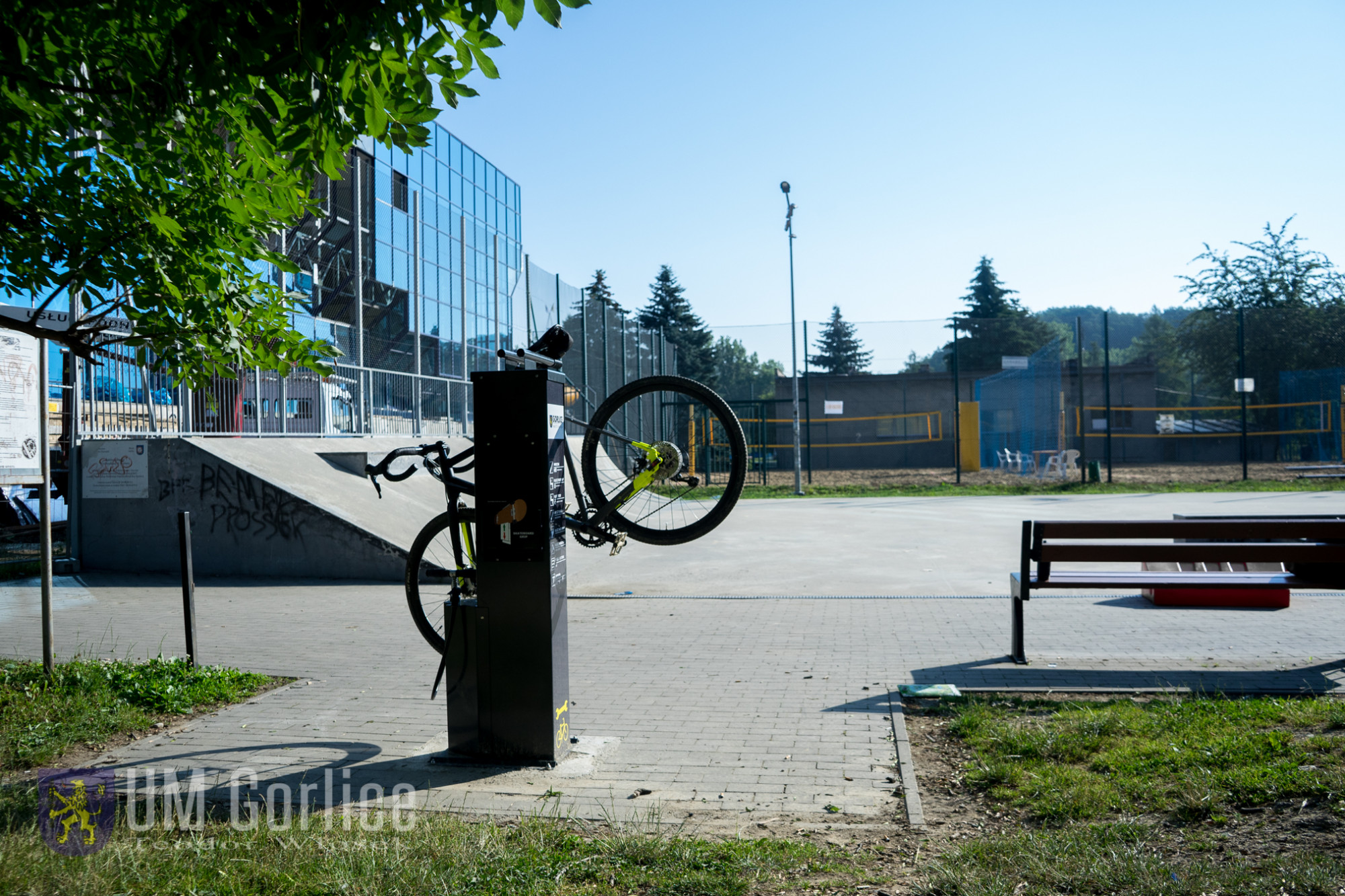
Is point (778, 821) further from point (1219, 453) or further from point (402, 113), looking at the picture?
point (1219, 453)

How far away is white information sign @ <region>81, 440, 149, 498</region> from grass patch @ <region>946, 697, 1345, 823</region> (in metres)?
11.0

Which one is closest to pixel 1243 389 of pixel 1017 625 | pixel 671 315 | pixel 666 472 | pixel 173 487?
pixel 1017 625

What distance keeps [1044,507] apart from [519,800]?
17532mm

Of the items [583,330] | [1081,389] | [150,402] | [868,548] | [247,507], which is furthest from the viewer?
[1081,389]

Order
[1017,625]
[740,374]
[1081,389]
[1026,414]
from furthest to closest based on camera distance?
[740,374]
[1026,414]
[1081,389]
[1017,625]

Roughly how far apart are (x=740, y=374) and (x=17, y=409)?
2931 centimetres

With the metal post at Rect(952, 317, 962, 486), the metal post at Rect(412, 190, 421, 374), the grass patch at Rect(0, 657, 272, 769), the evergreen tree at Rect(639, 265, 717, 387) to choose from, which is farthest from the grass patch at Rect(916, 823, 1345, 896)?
the evergreen tree at Rect(639, 265, 717, 387)

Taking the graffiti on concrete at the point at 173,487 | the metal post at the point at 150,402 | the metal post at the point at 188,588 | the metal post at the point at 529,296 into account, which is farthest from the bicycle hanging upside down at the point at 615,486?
the metal post at the point at 529,296

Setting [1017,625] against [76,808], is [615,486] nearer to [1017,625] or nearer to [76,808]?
[1017,625]

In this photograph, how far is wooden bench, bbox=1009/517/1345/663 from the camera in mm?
6215

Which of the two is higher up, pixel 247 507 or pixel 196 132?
pixel 196 132

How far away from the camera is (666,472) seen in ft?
17.9

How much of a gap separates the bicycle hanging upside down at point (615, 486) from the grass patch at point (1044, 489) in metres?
19.3

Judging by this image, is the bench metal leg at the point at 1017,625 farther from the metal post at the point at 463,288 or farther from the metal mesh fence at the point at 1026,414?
the metal mesh fence at the point at 1026,414
